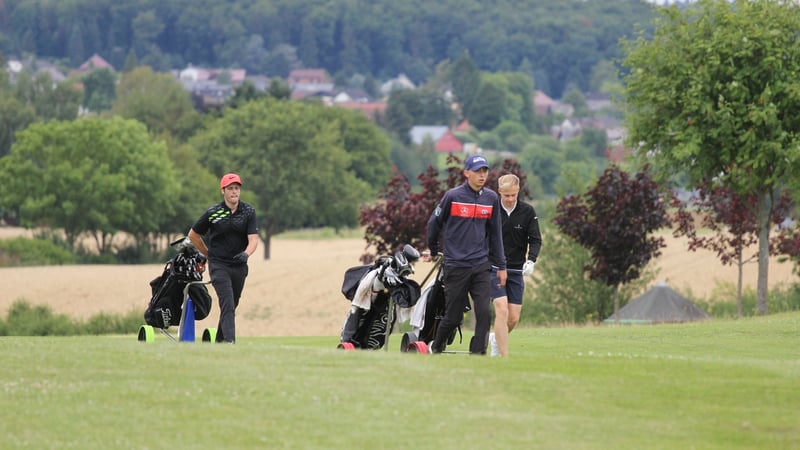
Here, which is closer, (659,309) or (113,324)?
(659,309)

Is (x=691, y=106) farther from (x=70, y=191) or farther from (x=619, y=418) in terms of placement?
(x=70, y=191)

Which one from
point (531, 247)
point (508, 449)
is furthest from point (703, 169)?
point (508, 449)

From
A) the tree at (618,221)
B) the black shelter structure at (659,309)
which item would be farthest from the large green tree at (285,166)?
the tree at (618,221)

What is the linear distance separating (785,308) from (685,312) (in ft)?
8.04

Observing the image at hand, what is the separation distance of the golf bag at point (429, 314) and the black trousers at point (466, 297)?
1.48 ft

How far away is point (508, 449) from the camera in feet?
36.4

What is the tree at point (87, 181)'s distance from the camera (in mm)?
86062

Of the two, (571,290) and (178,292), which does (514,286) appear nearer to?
(178,292)

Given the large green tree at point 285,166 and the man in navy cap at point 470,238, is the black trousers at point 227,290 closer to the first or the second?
the man in navy cap at point 470,238

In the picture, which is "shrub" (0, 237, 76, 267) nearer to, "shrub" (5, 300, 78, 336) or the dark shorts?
"shrub" (5, 300, 78, 336)

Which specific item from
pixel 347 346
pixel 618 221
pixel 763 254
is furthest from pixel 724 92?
pixel 347 346

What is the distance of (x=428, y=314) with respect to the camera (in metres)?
16.6

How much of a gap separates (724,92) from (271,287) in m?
38.6

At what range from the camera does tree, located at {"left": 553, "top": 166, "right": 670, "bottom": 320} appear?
3634 centimetres
